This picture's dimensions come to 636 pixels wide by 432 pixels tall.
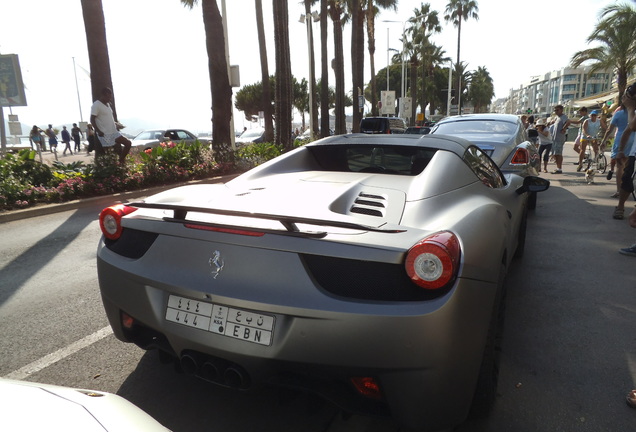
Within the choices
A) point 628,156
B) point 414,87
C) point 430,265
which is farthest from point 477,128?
point 414,87

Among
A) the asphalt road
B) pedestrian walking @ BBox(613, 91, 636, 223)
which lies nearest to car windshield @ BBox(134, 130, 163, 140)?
the asphalt road

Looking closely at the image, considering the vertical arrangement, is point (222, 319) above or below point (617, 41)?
below

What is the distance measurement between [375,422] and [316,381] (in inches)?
25.2

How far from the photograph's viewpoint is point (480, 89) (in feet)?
307

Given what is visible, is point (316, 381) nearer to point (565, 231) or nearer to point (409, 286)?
point (409, 286)

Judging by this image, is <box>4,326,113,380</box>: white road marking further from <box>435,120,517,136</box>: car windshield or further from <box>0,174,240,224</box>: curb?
<box>435,120,517,136</box>: car windshield

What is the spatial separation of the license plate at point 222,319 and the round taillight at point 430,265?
23.3 inches

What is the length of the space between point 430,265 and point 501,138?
6.24 meters

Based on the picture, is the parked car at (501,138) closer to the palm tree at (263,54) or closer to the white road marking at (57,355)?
the white road marking at (57,355)

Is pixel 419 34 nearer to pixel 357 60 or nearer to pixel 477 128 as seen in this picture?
pixel 357 60

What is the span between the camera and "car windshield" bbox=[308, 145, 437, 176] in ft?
10.2

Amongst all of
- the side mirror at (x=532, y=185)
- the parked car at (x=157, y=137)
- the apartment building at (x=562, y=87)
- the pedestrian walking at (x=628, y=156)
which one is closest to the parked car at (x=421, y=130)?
the pedestrian walking at (x=628, y=156)

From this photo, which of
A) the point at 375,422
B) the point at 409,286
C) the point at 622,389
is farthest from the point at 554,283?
the point at 409,286

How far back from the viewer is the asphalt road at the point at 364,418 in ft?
7.41
